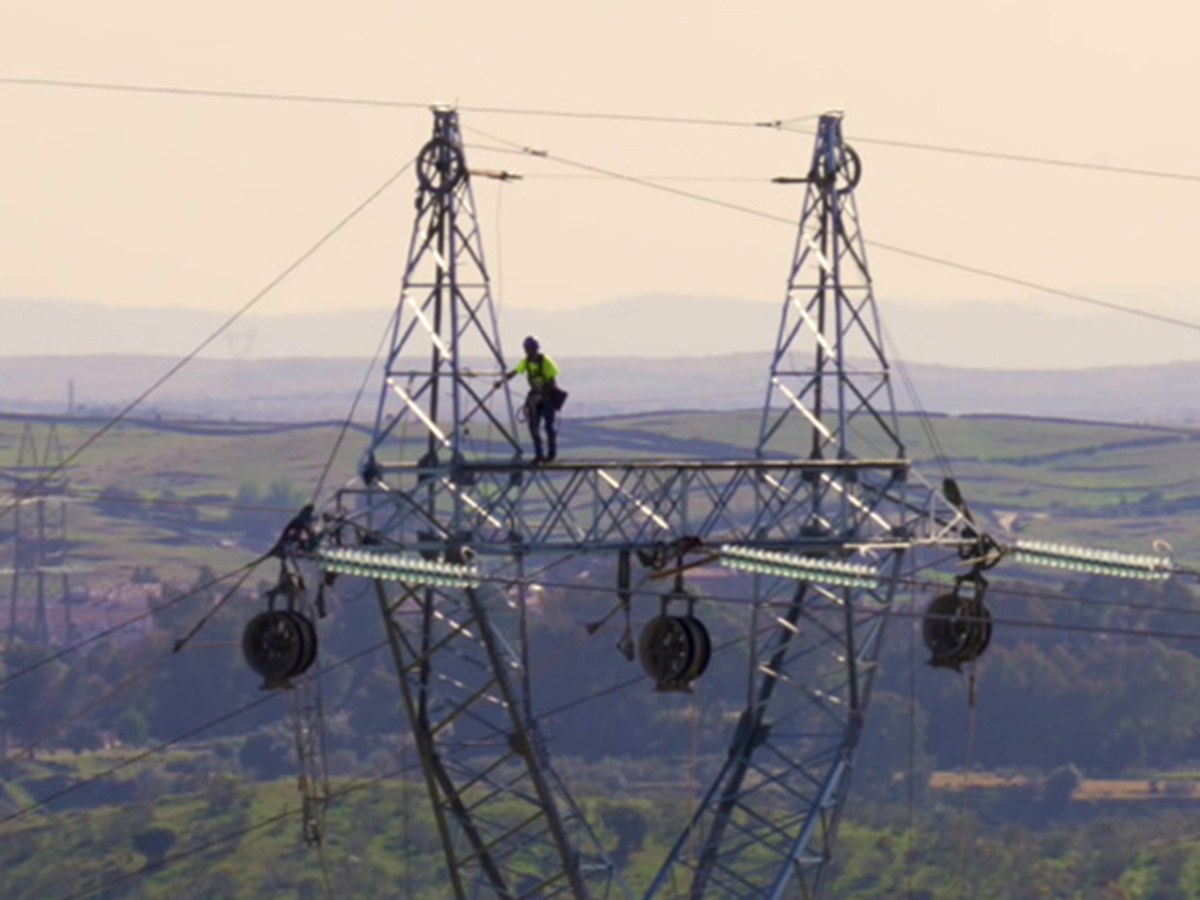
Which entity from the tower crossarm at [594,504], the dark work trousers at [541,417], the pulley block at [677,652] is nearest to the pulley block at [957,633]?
the tower crossarm at [594,504]

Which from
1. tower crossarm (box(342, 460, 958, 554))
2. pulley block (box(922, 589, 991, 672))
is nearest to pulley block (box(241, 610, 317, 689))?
tower crossarm (box(342, 460, 958, 554))

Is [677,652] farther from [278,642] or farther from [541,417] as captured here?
[278,642]

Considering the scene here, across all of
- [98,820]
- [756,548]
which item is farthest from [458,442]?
[98,820]

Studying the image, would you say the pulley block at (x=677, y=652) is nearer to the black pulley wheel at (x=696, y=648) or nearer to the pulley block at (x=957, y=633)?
the black pulley wheel at (x=696, y=648)

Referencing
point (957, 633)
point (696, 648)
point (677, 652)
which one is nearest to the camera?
point (696, 648)

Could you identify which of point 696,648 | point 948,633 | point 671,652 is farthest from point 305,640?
point 948,633

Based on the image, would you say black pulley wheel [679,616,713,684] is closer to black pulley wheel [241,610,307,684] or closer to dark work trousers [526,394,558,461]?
dark work trousers [526,394,558,461]

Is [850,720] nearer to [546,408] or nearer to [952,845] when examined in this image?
[546,408]

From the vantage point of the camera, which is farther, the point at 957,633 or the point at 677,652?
the point at 957,633
